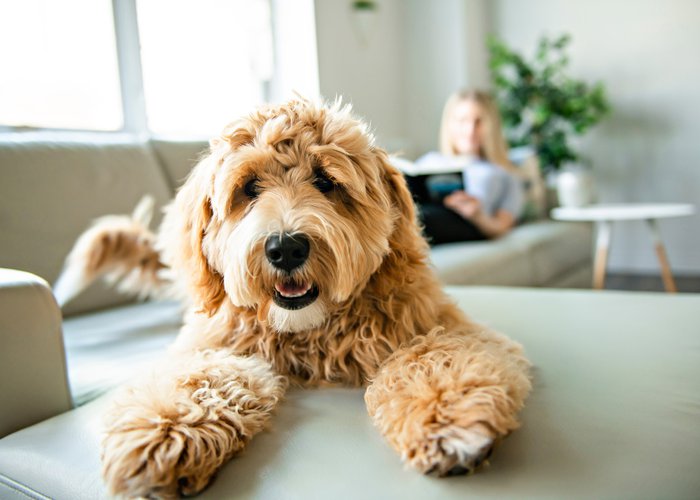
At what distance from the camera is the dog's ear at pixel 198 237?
1.34 meters

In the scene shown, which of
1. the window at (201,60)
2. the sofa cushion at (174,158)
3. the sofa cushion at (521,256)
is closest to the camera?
the sofa cushion at (174,158)

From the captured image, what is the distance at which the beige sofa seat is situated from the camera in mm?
917

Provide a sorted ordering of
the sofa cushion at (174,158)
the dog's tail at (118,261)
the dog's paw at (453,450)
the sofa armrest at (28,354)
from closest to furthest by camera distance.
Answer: the dog's paw at (453,450)
the sofa armrest at (28,354)
the dog's tail at (118,261)
the sofa cushion at (174,158)

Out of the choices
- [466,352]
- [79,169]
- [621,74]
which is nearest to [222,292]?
[466,352]

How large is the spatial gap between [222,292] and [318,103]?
0.53 m

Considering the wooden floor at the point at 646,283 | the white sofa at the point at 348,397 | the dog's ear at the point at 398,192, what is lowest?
the wooden floor at the point at 646,283

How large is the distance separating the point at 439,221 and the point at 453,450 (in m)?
2.74

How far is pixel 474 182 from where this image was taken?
13.1ft

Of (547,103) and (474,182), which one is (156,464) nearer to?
(474,182)

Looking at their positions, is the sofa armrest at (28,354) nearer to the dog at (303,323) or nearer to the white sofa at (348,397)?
the white sofa at (348,397)

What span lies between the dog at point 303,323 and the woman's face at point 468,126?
2978 millimetres

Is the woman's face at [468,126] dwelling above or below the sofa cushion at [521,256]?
above

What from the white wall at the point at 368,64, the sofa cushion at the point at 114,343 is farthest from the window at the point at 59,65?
the white wall at the point at 368,64

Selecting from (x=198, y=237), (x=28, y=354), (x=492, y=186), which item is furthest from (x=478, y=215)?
(x=28, y=354)
